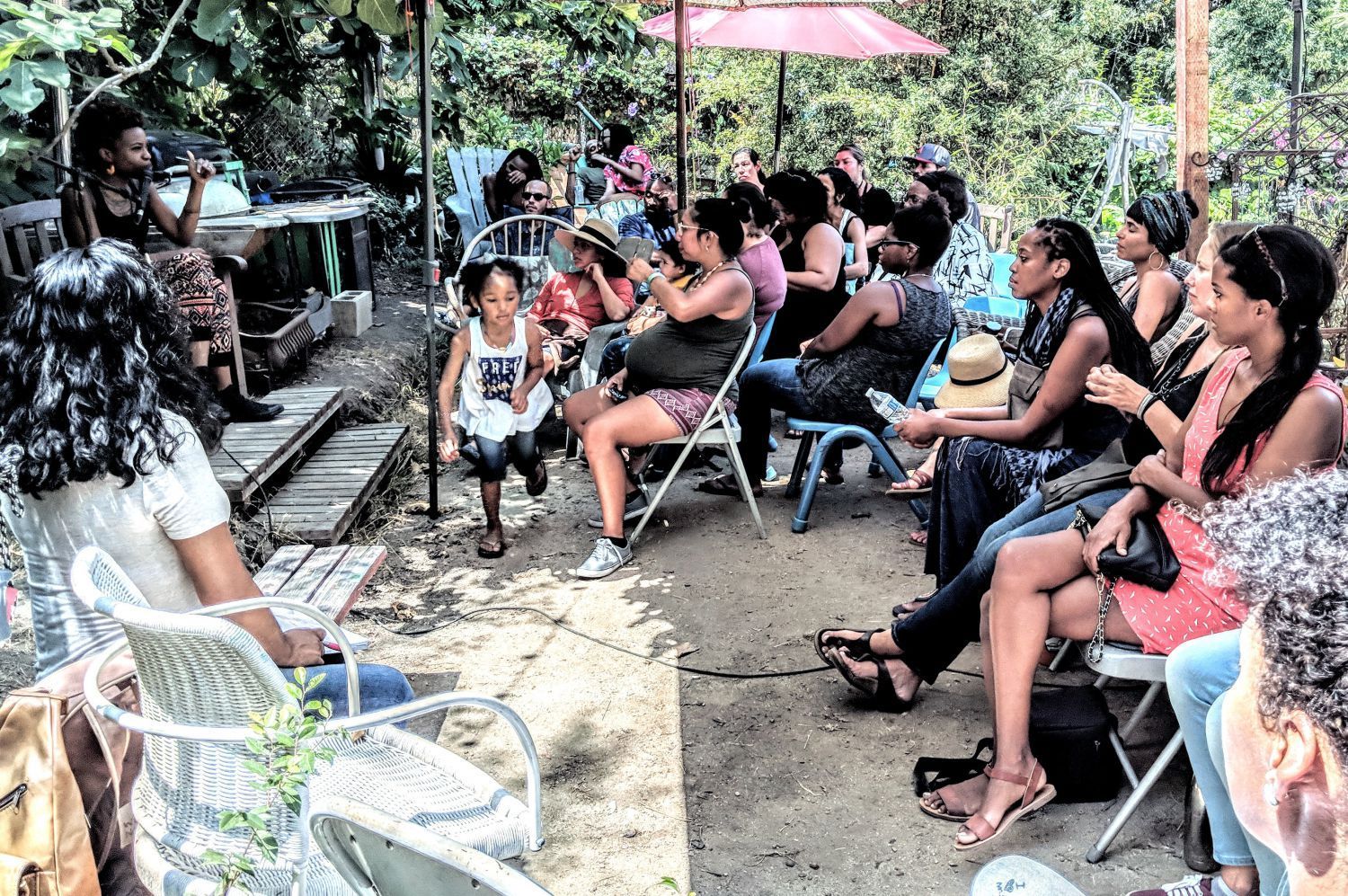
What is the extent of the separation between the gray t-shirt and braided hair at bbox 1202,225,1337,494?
2215 mm

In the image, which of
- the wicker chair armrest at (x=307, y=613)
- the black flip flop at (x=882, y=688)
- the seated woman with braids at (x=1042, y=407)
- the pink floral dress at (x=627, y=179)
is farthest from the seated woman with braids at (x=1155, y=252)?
the pink floral dress at (x=627, y=179)

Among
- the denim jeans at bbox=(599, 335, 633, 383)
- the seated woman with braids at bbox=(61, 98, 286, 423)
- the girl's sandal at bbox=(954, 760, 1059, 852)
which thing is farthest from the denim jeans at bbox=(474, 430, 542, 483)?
the girl's sandal at bbox=(954, 760, 1059, 852)

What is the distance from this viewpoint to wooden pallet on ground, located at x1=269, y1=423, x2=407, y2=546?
182 inches

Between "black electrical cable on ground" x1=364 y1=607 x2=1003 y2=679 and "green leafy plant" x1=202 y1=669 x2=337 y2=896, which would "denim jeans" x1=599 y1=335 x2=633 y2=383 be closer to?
"black electrical cable on ground" x1=364 y1=607 x2=1003 y2=679

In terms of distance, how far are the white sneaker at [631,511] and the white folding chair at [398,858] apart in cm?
352

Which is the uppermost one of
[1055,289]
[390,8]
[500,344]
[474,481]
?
[390,8]

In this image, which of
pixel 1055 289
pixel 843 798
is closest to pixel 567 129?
pixel 1055 289

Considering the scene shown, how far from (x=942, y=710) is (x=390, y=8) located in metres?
3.25

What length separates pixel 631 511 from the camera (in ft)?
17.1

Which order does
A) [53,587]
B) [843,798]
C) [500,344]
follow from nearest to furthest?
1. [53,587]
2. [843,798]
3. [500,344]

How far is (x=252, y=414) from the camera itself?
533 centimetres

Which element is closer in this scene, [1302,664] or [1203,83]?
[1302,664]

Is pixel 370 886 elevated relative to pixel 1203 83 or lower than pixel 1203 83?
lower

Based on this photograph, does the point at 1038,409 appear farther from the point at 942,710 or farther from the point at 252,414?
the point at 252,414
